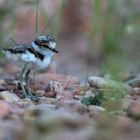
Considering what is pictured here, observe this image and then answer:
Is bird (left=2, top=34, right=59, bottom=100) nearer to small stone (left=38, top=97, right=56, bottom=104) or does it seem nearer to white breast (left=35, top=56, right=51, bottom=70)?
white breast (left=35, top=56, right=51, bottom=70)

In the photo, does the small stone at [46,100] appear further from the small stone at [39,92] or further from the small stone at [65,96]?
the small stone at [39,92]

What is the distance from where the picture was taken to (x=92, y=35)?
27.0 feet

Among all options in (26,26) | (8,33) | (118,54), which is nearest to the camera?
(118,54)

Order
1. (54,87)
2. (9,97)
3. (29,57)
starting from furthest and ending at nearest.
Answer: (54,87)
(29,57)
(9,97)

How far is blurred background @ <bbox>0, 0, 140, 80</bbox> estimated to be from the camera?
7.10 metres

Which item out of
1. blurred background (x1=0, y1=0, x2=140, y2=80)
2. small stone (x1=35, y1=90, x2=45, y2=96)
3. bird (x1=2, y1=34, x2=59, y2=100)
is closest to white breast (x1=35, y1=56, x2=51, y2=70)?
bird (x1=2, y1=34, x2=59, y2=100)

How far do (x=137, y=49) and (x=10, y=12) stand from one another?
1.62 m

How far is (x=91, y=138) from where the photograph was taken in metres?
3.35

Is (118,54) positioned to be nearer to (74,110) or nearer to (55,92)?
(55,92)

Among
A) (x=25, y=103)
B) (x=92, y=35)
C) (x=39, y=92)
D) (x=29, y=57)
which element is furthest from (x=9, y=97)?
(x=92, y=35)

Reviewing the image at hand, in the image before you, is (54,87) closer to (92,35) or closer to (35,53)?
(35,53)

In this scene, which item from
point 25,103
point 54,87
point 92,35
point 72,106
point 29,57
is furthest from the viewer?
point 92,35

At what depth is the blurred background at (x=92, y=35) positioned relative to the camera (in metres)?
7.10

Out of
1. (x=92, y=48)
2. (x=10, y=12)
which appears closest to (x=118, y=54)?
(x=10, y=12)
